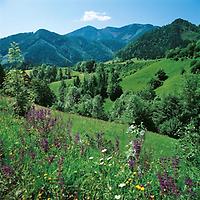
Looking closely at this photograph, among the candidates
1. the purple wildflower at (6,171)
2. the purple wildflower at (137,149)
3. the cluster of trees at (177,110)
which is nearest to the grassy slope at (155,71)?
the cluster of trees at (177,110)

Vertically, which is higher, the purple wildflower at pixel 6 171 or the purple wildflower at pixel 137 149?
the purple wildflower at pixel 6 171

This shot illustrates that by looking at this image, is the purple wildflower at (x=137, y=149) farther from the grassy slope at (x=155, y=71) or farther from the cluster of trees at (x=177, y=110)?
the grassy slope at (x=155, y=71)

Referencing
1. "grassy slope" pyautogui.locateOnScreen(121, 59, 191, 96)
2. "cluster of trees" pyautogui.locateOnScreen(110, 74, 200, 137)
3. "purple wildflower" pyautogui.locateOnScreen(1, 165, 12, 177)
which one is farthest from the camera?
"grassy slope" pyautogui.locateOnScreen(121, 59, 191, 96)

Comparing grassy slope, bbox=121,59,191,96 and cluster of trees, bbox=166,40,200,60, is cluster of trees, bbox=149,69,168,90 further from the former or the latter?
cluster of trees, bbox=166,40,200,60

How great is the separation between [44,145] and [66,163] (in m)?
0.72

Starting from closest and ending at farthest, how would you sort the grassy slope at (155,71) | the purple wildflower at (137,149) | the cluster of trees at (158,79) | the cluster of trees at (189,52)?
the purple wildflower at (137,149) < the grassy slope at (155,71) < the cluster of trees at (158,79) < the cluster of trees at (189,52)

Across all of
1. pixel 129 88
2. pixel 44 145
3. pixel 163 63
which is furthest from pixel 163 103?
pixel 163 63

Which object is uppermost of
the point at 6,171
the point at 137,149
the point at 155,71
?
the point at 6,171

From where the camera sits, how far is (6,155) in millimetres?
7445

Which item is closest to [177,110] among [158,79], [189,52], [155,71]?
[158,79]

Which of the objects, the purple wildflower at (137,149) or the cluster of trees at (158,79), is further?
the cluster of trees at (158,79)

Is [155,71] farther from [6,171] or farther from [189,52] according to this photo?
[6,171]

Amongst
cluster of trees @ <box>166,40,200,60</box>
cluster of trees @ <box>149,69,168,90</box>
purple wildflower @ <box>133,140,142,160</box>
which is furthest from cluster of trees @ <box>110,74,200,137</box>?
cluster of trees @ <box>166,40,200,60</box>

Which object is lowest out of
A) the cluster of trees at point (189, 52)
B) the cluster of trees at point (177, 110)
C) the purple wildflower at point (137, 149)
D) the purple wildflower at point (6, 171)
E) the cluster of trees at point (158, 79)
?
the cluster of trees at point (158, 79)
